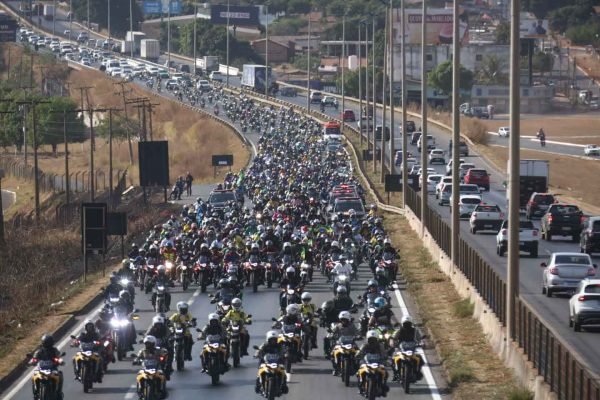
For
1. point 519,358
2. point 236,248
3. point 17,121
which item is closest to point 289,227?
point 236,248

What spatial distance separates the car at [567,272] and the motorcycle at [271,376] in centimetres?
1551

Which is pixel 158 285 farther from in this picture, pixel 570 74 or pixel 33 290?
pixel 570 74

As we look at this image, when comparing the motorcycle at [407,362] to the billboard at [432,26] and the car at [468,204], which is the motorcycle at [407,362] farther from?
the billboard at [432,26]

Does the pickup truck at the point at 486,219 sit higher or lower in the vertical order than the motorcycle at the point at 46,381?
lower

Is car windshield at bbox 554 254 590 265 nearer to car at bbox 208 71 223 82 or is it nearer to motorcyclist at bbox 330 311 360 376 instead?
motorcyclist at bbox 330 311 360 376

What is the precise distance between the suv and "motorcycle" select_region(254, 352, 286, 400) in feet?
143

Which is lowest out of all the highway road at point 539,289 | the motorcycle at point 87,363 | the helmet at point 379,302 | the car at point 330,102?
the highway road at point 539,289

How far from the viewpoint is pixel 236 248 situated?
4388 centimetres

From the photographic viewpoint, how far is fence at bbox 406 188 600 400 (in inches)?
760

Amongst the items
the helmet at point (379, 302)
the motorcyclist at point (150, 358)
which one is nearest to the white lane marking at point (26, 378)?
the motorcyclist at point (150, 358)

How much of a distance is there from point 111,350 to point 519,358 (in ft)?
24.0

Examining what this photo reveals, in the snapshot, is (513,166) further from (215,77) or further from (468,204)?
(215,77)

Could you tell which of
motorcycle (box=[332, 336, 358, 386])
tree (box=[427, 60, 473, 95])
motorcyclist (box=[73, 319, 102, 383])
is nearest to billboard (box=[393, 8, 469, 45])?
tree (box=[427, 60, 473, 95])

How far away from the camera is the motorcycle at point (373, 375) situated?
2378 centimetres
